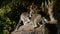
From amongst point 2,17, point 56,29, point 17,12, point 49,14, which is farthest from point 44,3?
point 56,29

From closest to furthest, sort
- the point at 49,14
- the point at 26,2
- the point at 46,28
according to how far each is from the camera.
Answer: the point at 46,28
the point at 49,14
the point at 26,2

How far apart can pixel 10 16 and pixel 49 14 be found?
1790 millimetres

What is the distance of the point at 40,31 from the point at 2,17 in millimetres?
4478

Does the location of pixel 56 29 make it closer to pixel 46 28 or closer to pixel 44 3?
pixel 46 28

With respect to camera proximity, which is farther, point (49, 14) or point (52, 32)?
point (49, 14)

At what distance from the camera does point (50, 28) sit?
5207mm

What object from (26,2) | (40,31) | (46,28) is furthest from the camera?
(26,2)

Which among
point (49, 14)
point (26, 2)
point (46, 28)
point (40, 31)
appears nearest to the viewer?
point (40, 31)

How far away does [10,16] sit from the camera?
29.1 feet

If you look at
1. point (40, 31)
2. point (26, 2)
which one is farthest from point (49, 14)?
point (40, 31)

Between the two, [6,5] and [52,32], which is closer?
[52,32]

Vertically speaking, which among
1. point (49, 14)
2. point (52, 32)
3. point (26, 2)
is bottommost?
point (52, 32)

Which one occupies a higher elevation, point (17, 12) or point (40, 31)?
point (17, 12)

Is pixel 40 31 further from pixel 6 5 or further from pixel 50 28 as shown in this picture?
pixel 6 5
